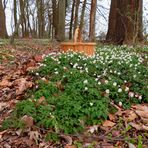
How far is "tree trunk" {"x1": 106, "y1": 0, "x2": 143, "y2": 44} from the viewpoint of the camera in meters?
11.8

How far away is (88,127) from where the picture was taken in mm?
3607

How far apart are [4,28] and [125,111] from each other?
15961 mm

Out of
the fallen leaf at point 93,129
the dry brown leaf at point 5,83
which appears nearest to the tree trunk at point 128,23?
the dry brown leaf at point 5,83

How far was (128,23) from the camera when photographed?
12.1 m

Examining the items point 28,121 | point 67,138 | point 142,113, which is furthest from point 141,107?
point 28,121

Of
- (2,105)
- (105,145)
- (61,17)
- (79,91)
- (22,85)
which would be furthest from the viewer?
(61,17)

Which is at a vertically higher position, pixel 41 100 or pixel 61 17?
pixel 61 17

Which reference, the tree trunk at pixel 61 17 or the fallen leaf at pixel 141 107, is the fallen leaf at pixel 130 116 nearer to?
the fallen leaf at pixel 141 107

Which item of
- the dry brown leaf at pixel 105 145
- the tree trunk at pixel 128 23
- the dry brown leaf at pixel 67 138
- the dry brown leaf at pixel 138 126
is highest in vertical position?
the tree trunk at pixel 128 23

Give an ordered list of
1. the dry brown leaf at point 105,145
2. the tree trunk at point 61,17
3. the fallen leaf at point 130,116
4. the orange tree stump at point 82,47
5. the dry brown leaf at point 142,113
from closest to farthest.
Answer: the dry brown leaf at point 105,145 → the fallen leaf at point 130,116 → the dry brown leaf at point 142,113 → the orange tree stump at point 82,47 → the tree trunk at point 61,17

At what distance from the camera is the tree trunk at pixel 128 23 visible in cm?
1181

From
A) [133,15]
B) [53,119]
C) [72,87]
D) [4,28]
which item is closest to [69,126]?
[53,119]

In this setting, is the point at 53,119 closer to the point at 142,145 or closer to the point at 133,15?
the point at 142,145

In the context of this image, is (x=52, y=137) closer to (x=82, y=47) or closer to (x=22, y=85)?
(x=22, y=85)
